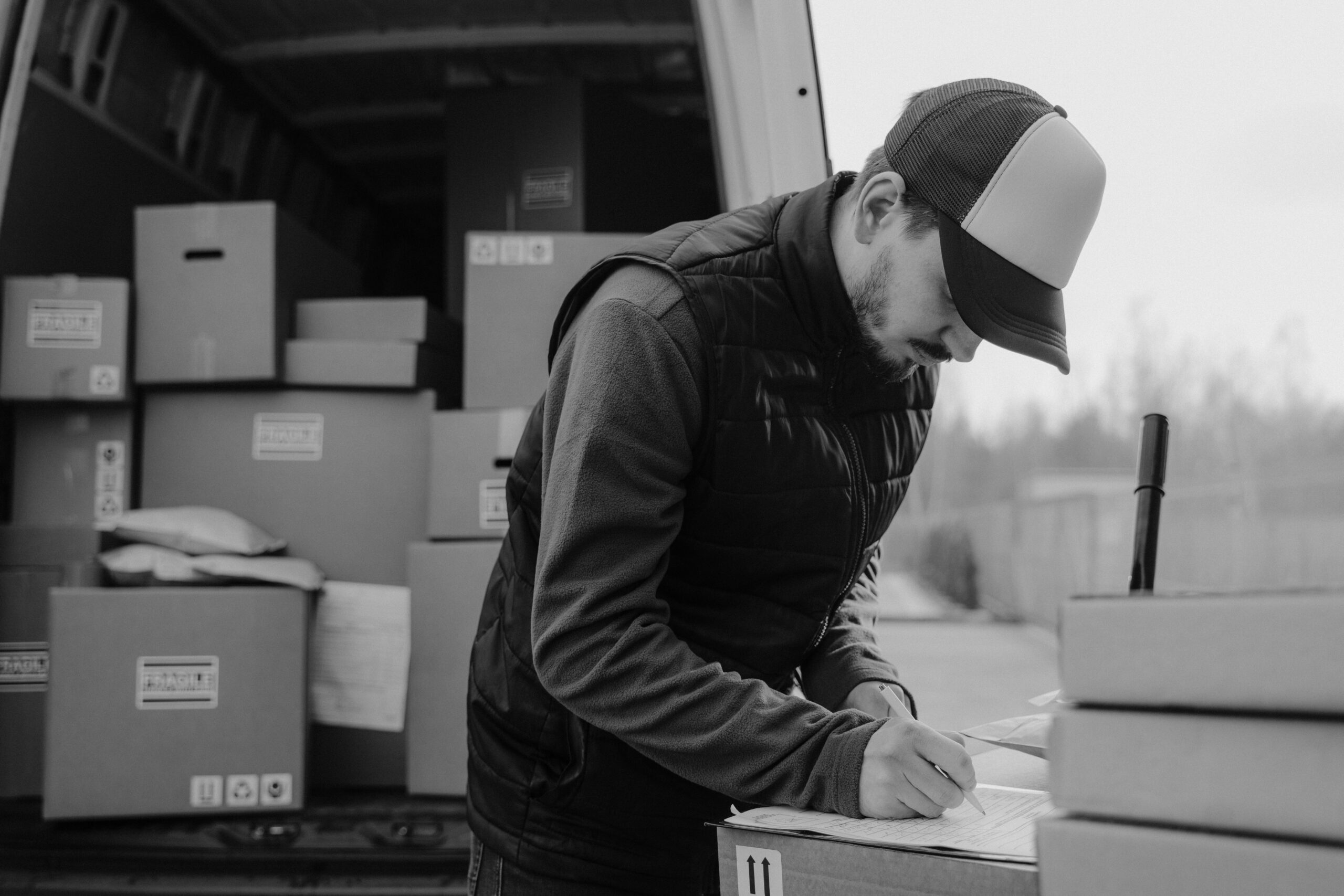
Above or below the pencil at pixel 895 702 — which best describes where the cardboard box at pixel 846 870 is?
below

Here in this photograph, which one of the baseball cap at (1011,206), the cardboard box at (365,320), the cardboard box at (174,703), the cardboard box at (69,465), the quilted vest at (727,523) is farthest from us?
the cardboard box at (365,320)

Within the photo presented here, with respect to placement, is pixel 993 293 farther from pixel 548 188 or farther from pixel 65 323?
pixel 65 323

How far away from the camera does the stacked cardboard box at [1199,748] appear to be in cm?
46

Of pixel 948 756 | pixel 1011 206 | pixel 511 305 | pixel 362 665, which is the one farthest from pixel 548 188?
pixel 948 756

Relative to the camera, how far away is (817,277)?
3.33 ft

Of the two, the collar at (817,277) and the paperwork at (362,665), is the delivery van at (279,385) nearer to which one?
the paperwork at (362,665)

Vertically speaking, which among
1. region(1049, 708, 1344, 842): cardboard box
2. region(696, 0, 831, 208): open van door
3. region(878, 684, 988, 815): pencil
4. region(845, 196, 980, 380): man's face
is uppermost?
region(696, 0, 831, 208): open van door

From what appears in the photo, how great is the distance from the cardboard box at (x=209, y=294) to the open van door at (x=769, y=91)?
0.98 m

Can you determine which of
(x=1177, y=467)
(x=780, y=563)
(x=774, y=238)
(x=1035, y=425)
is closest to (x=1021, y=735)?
(x=780, y=563)

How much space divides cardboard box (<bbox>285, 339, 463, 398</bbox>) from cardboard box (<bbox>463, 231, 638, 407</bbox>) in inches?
4.7

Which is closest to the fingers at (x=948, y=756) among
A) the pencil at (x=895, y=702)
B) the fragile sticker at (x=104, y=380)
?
the pencil at (x=895, y=702)

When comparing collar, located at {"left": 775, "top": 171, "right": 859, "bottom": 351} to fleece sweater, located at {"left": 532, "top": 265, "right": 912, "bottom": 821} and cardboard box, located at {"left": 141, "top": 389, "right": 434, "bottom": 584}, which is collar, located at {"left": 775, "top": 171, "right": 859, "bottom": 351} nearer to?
fleece sweater, located at {"left": 532, "top": 265, "right": 912, "bottom": 821}

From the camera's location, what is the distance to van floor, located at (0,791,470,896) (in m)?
1.77

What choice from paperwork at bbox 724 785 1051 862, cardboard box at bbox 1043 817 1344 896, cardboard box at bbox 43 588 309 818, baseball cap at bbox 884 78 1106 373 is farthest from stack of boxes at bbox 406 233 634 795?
cardboard box at bbox 1043 817 1344 896
